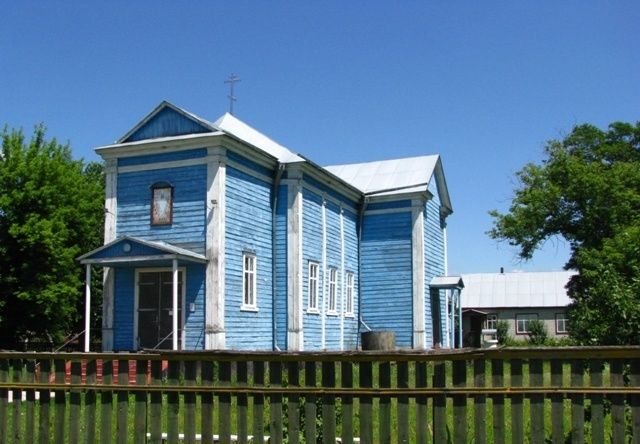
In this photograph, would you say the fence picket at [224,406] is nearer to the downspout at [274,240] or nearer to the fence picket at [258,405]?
the fence picket at [258,405]

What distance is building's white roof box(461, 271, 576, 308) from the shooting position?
55578 mm

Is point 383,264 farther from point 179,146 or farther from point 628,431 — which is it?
point 628,431

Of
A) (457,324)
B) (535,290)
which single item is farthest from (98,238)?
(535,290)

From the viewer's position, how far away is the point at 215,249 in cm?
1792

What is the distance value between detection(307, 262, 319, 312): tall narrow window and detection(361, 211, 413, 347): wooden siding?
14.6 feet

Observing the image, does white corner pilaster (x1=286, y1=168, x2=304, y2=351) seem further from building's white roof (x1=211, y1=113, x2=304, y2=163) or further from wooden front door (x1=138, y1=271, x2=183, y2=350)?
wooden front door (x1=138, y1=271, x2=183, y2=350)

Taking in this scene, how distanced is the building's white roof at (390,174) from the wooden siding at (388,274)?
1266 millimetres

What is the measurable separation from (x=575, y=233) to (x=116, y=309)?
24.1 metres

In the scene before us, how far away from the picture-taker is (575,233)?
35.3 metres

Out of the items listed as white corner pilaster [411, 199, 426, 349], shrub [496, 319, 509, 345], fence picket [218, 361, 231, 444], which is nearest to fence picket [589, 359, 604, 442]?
fence picket [218, 361, 231, 444]

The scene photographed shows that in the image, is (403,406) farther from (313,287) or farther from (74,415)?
(313,287)

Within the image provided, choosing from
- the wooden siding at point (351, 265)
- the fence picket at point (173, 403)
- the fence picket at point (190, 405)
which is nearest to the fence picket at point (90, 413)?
the fence picket at point (173, 403)

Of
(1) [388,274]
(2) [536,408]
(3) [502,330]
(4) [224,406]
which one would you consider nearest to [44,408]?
(4) [224,406]

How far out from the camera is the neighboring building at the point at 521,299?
54.9 meters
